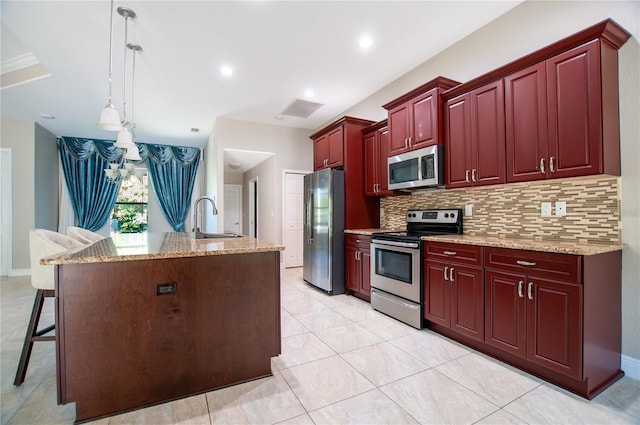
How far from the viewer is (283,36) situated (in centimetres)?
303

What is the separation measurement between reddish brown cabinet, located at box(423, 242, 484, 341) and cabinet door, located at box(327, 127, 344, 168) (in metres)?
1.94

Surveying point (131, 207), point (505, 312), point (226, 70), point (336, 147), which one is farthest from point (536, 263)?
point (131, 207)

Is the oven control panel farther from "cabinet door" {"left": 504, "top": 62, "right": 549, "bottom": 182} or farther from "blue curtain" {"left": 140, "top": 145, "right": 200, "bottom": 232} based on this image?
"blue curtain" {"left": 140, "top": 145, "right": 200, "bottom": 232}

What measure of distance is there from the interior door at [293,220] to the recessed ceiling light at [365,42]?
10.4 ft

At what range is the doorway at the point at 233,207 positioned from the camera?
864cm

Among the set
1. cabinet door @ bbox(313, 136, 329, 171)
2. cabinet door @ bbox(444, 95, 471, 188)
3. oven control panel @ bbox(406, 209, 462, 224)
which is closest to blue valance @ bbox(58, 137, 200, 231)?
cabinet door @ bbox(313, 136, 329, 171)

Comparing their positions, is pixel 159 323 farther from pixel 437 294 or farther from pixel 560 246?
pixel 560 246

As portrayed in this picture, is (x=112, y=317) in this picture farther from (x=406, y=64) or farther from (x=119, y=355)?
(x=406, y=64)

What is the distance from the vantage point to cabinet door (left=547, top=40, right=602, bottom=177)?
187 cm

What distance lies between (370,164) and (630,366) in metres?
3.01

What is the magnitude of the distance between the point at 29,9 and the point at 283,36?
224cm

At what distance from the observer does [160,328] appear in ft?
5.62

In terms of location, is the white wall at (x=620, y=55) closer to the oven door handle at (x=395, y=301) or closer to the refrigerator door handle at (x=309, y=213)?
the oven door handle at (x=395, y=301)

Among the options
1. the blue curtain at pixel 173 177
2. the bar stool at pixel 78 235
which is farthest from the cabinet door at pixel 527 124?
the blue curtain at pixel 173 177
